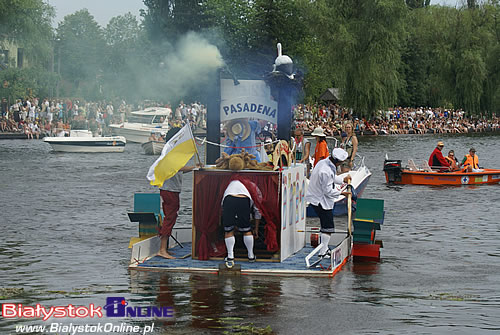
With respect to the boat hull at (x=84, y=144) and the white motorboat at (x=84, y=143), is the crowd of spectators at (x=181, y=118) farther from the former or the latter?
the boat hull at (x=84, y=144)

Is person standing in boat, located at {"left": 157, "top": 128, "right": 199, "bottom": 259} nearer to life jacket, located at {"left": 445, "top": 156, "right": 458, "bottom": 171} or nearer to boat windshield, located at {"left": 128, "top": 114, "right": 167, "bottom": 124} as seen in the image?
life jacket, located at {"left": 445, "top": 156, "right": 458, "bottom": 171}

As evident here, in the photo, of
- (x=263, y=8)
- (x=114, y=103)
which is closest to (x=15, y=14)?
(x=114, y=103)

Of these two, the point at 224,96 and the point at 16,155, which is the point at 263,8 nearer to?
the point at 16,155

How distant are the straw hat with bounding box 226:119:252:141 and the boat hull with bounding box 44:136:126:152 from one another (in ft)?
111

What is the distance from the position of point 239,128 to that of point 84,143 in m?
34.4

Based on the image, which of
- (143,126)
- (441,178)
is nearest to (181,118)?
(143,126)

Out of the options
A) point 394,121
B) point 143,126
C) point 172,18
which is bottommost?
point 143,126

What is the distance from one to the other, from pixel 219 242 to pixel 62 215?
9126mm

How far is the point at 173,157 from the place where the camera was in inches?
549

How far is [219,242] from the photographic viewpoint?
14.2 metres

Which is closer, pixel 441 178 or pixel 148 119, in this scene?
pixel 441 178

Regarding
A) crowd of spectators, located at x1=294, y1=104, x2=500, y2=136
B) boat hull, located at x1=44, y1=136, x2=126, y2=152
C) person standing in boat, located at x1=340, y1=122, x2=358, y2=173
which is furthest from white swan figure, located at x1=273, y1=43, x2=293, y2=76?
crowd of spectators, located at x1=294, y1=104, x2=500, y2=136

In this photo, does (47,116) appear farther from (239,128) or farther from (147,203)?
(239,128)

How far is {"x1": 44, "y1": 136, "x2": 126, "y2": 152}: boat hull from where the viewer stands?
47500 mm
